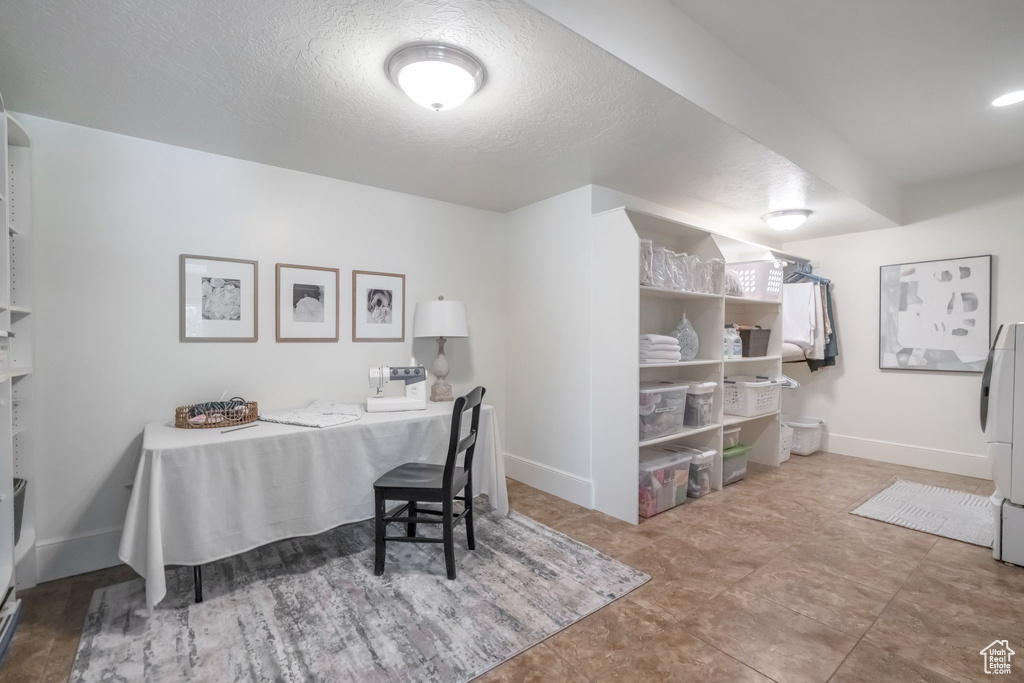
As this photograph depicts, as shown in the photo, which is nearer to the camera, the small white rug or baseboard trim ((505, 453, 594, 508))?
the small white rug

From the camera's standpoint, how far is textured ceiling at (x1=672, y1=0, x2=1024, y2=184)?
1880 millimetres

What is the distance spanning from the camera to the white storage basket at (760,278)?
3787mm

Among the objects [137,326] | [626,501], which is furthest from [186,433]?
[626,501]

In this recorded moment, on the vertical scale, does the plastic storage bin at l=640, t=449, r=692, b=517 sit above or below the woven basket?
below

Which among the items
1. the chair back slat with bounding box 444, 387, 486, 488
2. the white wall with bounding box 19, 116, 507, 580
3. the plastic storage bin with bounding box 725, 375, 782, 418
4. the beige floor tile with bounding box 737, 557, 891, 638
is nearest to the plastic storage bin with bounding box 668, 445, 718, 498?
the plastic storage bin with bounding box 725, 375, 782, 418

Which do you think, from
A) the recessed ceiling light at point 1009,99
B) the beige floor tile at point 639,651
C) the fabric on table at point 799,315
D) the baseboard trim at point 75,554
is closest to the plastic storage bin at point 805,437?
the fabric on table at point 799,315

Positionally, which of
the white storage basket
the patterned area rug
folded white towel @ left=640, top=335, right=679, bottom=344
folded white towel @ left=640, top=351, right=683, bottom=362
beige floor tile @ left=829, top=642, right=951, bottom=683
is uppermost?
the white storage basket

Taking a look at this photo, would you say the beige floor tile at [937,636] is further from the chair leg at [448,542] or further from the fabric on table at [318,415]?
the fabric on table at [318,415]

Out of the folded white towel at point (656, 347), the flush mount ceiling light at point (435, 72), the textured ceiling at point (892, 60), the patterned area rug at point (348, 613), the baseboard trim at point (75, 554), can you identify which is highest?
the textured ceiling at point (892, 60)

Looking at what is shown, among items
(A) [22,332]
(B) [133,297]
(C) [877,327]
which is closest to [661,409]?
(C) [877,327]

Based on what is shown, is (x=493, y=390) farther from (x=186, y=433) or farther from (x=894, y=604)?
(x=894, y=604)

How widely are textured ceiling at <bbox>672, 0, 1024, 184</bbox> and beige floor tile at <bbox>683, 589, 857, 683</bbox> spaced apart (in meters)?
2.50

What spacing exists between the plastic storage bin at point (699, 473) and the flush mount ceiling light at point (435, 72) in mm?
2713

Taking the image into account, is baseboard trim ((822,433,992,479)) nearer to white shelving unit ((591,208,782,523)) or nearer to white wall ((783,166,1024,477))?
white wall ((783,166,1024,477))
